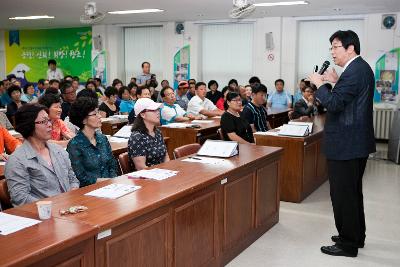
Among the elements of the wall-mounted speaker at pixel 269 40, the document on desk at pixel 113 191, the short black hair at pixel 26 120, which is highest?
the wall-mounted speaker at pixel 269 40

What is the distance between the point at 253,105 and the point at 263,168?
1955mm

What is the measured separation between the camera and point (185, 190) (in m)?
2.69

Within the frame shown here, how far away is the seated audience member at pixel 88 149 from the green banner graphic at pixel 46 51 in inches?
396

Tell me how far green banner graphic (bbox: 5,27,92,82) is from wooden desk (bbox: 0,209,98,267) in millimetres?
11612

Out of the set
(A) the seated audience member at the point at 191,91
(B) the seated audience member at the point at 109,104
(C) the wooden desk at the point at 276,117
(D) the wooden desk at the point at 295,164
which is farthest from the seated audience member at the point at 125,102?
(D) the wooden desk at the point at 295,164

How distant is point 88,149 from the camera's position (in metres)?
3.28

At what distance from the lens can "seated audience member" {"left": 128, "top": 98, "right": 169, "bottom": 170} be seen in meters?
3.67

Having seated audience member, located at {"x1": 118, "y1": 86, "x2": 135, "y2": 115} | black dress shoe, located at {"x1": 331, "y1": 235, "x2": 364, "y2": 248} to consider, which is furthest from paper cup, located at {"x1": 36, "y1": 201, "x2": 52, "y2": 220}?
seated audience member, located at {"x1": 118, "y1": 86, "x2": 135, "y2": 115}

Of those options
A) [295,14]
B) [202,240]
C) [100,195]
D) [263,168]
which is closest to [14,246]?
[100,195]

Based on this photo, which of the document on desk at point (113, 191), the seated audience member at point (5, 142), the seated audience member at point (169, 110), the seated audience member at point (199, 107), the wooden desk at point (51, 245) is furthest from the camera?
the seated audience member at point (199, 107)

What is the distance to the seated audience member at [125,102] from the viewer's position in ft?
26.1

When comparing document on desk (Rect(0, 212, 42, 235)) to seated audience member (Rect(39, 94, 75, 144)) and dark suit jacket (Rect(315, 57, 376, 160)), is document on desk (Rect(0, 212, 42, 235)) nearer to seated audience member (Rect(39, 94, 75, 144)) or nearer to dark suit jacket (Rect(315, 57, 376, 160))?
dark suit jacket (Rect(315, 57, 376, 160))

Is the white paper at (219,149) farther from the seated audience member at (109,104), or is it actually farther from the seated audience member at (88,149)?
the seated audience member at (109,104)

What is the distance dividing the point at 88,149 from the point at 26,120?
24.0 inches
